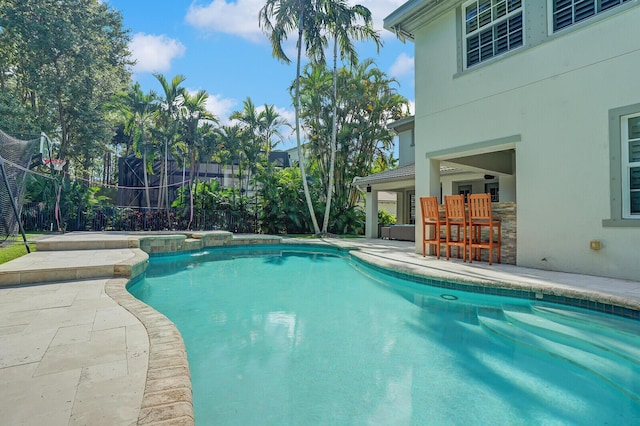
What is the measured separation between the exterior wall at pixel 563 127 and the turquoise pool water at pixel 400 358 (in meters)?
2.07

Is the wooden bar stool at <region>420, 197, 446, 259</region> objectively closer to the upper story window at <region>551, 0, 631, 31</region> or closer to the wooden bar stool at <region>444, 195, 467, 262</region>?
the wooden bar stool at <region>444, 195, 467, 262</region>

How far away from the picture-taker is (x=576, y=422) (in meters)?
2.27

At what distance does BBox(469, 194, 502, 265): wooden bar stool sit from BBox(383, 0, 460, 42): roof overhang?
4.70 m

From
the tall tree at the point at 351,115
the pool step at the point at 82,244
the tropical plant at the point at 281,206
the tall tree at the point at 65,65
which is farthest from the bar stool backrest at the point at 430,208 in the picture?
the tall tree at the point at 65,65

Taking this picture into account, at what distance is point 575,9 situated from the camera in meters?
6.00

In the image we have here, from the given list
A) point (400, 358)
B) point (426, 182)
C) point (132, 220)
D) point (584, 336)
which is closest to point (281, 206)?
point (132, 220)

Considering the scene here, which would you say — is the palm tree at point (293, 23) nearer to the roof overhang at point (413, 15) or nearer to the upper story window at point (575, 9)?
the roof overhang at point (413, 15)

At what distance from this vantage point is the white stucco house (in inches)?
211

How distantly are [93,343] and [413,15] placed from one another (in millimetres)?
9339

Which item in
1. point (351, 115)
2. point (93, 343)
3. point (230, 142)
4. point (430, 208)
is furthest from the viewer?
point (351, 115)

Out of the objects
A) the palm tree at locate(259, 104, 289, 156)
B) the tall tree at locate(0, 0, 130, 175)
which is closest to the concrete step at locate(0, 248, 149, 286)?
the tall tree at locate(0, 0, 130, 175)

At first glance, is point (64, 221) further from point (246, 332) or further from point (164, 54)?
point (246, 332)

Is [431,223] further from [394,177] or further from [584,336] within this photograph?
[394,177]

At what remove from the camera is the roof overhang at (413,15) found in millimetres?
7895
